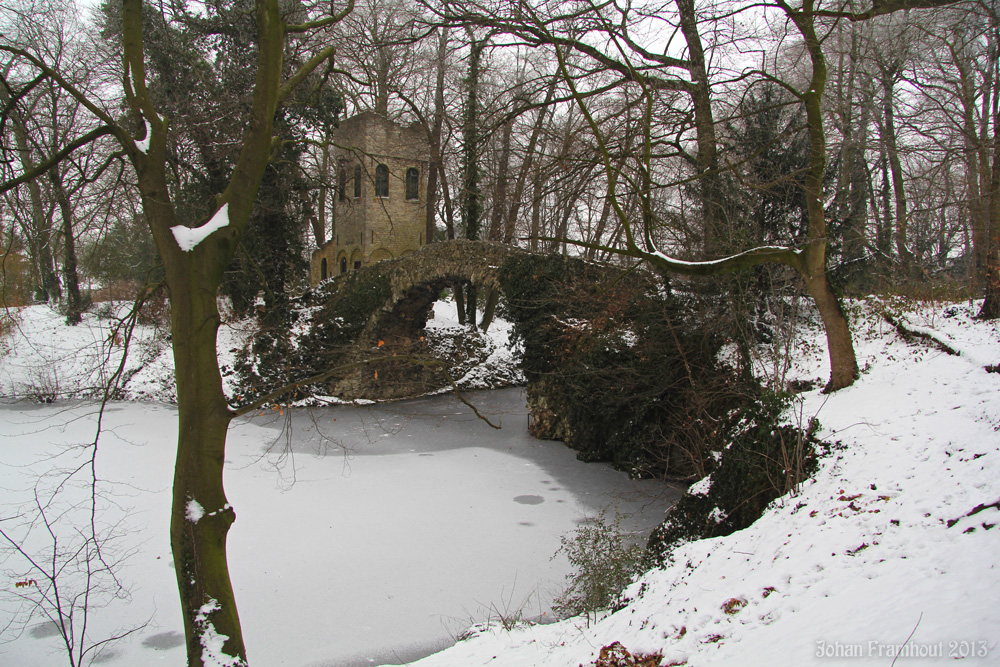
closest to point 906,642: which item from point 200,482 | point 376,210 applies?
point 200,482

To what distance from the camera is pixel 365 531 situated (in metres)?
8.07

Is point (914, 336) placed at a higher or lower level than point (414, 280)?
lower

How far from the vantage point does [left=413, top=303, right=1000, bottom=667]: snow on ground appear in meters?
2.99

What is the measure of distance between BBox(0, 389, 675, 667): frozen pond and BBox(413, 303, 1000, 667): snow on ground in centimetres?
110

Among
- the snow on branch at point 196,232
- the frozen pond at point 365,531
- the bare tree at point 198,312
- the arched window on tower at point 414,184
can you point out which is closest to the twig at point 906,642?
the frozen pond at point 365,531

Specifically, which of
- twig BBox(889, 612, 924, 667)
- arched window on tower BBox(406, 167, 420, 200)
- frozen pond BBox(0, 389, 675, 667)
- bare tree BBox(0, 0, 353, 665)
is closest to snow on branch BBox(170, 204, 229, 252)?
bare tree BBox(0, 0, 353, 665)

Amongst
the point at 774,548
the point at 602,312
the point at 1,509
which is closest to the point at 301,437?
the point at 1,509

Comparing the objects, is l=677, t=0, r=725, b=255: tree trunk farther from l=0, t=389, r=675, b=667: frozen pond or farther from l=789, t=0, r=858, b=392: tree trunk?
l=0, t=389, r=675, b=667: frozen pond

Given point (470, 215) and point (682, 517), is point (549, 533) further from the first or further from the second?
point (470, 215)

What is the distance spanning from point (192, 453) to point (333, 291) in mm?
12981

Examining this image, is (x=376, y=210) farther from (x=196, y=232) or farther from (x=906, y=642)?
(x=906, y=642)

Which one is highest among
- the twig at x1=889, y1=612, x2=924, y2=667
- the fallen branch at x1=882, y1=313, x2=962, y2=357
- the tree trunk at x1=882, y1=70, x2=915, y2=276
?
the tree trunk at x1=882, y1=70, x2=915, y2=276

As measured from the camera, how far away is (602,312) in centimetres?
1047

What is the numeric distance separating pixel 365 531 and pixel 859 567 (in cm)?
582
